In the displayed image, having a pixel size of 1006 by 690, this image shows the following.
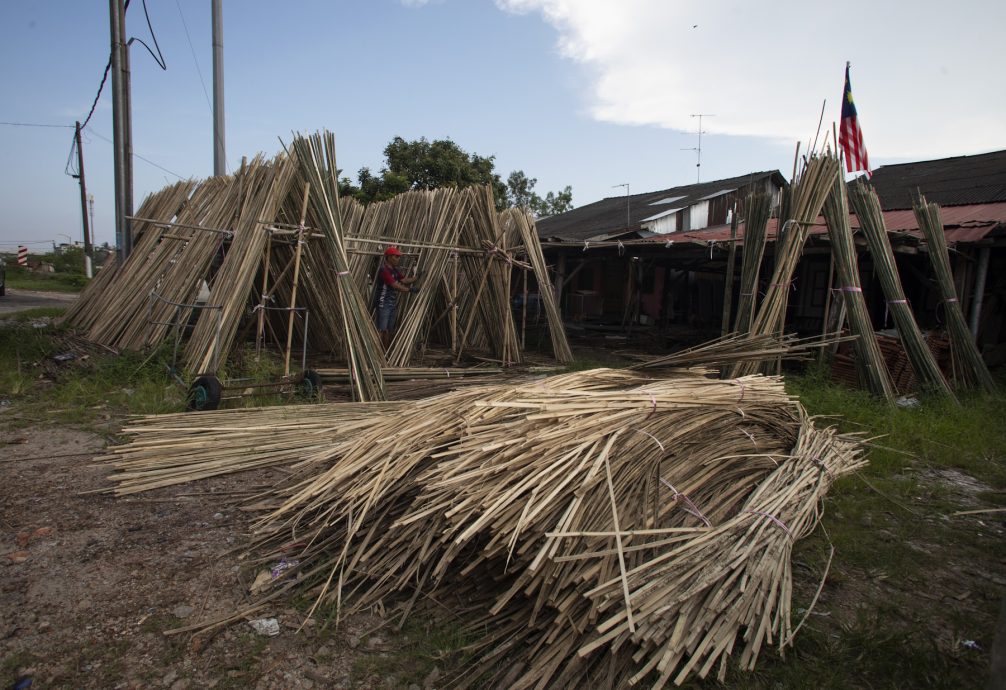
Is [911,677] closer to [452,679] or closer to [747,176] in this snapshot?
[452,679]

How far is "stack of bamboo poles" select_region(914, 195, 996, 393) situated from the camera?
637 cm

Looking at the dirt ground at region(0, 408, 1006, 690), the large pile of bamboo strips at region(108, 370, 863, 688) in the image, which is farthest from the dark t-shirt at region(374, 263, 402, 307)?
the large pile of bamboo strips at region(108, 370, 863, 688)

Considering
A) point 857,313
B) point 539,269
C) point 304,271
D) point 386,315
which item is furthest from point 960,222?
point 304,271

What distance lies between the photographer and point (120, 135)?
7.38 meters

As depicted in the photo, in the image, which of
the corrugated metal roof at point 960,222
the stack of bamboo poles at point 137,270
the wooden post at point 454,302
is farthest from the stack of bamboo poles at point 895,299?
the stack of bamboo poles at point 137,270

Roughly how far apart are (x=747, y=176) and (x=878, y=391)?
14.9 metres

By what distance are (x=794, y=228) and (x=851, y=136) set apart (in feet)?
17.8

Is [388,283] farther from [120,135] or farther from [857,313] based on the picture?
[857,313]

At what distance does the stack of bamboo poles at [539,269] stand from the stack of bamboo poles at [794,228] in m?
3.27

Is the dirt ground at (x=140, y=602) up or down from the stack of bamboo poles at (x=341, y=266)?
down

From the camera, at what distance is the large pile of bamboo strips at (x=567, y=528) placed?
1.89 meters

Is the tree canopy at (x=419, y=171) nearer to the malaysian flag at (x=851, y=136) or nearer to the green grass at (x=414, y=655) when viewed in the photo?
the malaysian flag at (x=851, y=136)

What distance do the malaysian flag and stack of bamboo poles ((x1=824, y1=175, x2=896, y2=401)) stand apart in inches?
189

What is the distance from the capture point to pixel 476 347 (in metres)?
9.30
